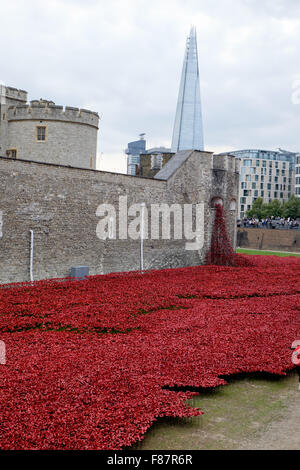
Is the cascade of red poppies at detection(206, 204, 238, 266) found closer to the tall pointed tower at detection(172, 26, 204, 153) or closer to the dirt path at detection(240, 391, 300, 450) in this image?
the dirt path at detection(240, 391, 300, 450)

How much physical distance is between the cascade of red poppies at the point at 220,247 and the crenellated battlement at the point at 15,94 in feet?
58.6

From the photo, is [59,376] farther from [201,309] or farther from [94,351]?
[201,309]

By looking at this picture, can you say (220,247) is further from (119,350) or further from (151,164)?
(119,350)

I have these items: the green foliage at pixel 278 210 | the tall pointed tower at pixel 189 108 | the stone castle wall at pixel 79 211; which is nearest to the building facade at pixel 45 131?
the stone castle wall at pixel 79 211

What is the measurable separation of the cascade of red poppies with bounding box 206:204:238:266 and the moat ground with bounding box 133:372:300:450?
19893 millimetres

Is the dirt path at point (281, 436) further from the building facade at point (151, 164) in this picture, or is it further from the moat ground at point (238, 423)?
the building facade at point (151, 164)

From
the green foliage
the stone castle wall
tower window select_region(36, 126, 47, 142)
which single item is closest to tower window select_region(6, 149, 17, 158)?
tower window select_region(36, 126, 47, 142)

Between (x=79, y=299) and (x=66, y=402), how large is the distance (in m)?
8.64

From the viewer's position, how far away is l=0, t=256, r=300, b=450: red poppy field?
644 cm

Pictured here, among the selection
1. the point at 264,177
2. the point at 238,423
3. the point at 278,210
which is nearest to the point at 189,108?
the point at 264,177

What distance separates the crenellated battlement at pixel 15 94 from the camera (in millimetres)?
35394

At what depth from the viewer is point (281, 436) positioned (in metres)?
6.52

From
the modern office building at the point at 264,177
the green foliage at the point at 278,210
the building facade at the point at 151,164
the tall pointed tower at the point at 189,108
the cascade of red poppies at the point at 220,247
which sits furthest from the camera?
the tall pointed tower at the point at 189,108

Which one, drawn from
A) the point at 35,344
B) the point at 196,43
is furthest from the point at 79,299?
the point at 196,43
